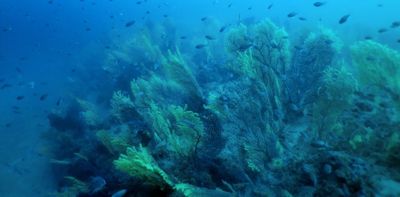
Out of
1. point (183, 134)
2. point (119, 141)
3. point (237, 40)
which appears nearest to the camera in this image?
point (183, 134)

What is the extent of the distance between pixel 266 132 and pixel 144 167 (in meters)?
2.10

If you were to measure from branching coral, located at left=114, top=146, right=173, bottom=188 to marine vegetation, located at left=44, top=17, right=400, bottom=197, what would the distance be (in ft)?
0.06

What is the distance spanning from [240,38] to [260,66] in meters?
2.17

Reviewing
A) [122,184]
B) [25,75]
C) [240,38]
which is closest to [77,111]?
[240,38]

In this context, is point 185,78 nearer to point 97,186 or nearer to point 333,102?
point 97,186

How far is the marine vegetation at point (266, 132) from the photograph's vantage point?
10.5ft

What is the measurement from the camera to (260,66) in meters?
6.82

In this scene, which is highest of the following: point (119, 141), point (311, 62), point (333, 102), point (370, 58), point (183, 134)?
point (370, 58)

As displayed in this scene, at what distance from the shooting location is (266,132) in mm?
5105

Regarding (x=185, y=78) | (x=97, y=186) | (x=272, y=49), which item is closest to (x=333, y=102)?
(x=272, y=49)

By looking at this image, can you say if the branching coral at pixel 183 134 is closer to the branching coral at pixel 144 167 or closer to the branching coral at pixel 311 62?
the branching coral at pixel 144 167

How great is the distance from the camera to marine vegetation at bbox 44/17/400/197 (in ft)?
10.5

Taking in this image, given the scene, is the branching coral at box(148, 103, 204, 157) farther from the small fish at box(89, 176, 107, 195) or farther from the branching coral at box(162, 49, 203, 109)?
the branching coral at box(162, 49, 203, 109)

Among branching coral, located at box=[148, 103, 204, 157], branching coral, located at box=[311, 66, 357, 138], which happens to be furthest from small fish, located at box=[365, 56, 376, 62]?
branching coral, located at box=[148, 103, 204, 157]
